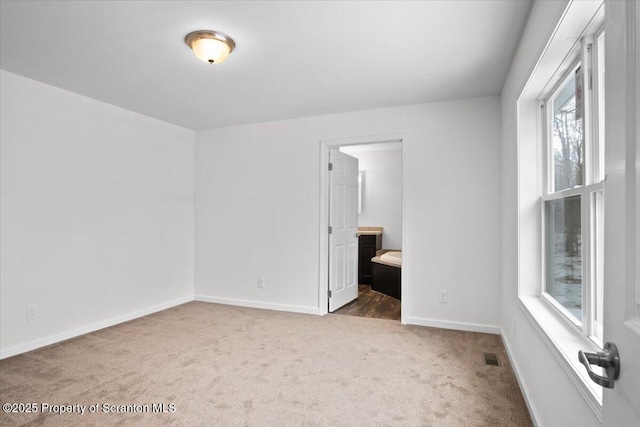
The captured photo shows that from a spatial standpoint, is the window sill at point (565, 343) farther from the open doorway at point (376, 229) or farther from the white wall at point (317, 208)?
the open doorway at point (376, 229)

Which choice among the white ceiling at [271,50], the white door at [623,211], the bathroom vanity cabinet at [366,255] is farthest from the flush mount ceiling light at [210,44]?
the bathroom vanity cabinet at [366,255]

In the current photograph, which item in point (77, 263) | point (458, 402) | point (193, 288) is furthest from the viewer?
point (193, 288)

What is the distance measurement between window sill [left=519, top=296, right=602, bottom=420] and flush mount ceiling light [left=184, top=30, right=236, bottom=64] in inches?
99.9

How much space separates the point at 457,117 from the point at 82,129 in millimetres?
3792

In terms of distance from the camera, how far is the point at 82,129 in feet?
11.5

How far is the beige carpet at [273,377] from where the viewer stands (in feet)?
6.71

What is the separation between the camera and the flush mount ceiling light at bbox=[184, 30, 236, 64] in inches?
90.9

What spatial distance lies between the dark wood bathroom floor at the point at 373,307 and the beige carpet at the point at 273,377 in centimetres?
49

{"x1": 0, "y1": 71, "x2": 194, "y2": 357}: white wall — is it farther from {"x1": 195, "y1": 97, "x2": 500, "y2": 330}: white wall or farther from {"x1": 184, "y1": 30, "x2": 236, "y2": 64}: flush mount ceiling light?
{"x1": 184, "y1": 30, "x2": 236, "y2": 64}: flush mount ceiling light

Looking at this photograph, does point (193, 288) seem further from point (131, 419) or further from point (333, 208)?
point (131, 419)

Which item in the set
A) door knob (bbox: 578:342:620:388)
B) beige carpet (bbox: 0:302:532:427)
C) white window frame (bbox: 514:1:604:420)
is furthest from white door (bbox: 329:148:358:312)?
door knob (bbox: 578:342:620:388)

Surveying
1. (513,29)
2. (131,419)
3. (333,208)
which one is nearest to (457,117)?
(513,29)

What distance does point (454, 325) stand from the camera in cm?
359

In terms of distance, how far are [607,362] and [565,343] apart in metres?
1.01
